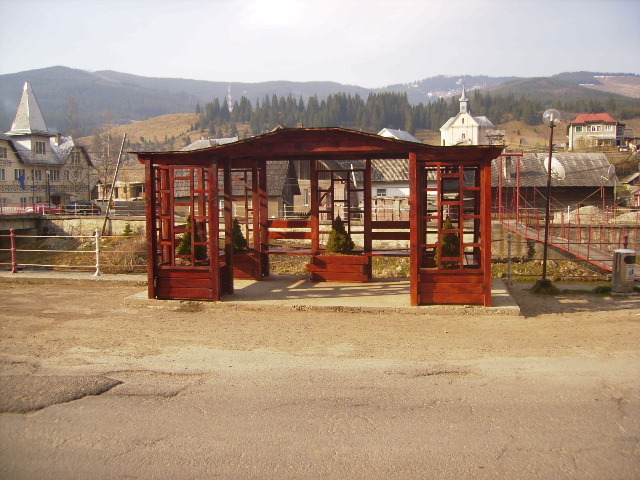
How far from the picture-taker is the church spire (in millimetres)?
65562

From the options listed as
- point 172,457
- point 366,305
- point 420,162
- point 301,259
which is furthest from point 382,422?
point 301,259

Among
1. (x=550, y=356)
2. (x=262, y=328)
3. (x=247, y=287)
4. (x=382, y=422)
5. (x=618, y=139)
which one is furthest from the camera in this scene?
(x=618, y=139)

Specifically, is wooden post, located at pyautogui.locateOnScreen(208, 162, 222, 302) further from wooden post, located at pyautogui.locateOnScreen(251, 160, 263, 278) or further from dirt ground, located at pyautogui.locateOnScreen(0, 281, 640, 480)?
wooden post, located at pyautogui.locateOnScreen(251, 160, 263, 278)

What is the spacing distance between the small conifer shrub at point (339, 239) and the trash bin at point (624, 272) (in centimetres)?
585

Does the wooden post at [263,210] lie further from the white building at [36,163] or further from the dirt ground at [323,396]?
the white building at [36,163]

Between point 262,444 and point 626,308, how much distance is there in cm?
857

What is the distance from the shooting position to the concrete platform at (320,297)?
10758 millimetres

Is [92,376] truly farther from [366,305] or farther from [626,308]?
[626,308]

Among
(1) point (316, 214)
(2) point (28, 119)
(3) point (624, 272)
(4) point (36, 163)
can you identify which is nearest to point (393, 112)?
(2) point (28, 119)

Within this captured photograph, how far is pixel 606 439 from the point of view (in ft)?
17.2

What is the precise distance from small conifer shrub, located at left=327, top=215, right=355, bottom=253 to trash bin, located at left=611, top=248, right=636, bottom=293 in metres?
5.85

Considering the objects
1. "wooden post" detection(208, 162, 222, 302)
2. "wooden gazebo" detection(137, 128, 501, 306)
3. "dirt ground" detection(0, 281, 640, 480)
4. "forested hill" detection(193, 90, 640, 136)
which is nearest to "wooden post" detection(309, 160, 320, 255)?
"wooden gazebo" detection(137, 128, 501, 306)

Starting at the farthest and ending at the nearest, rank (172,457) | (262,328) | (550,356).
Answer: (262,328), (550,356), (172,457)

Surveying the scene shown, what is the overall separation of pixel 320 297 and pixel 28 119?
65.0 meters
